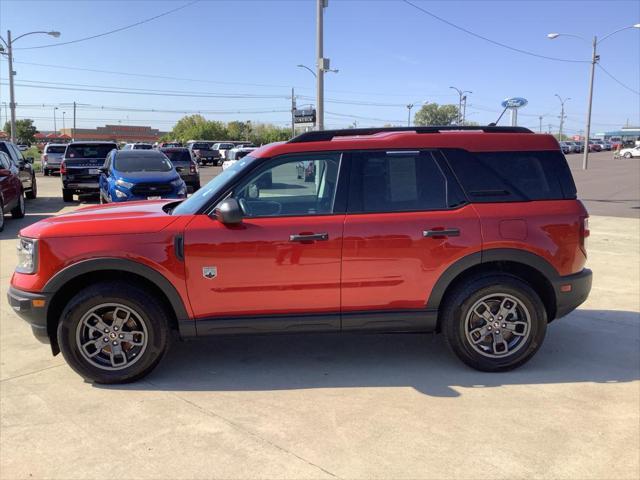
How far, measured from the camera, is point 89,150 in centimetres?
1766

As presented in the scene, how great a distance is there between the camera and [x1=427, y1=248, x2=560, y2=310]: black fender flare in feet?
13.8

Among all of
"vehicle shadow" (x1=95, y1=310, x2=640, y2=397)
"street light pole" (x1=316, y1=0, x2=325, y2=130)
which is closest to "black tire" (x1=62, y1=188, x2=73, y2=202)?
"street light pole" (x1=316, y1=0, x2=325, y2=130)

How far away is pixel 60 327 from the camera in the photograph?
4008mm

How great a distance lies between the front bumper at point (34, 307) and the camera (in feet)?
13.0

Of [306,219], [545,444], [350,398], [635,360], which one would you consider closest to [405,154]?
[306,219]

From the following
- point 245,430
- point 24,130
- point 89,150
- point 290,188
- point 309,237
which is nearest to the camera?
point 245,430

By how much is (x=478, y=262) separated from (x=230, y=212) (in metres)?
1.91

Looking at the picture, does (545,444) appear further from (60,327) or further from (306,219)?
(60,327)

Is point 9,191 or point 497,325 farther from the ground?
point 9,191

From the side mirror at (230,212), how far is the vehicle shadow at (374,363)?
→ 1.03m

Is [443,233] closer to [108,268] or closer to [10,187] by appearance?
[108,268]

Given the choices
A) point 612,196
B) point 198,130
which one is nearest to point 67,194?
point 612,196

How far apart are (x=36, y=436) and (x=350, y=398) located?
2.03 meters

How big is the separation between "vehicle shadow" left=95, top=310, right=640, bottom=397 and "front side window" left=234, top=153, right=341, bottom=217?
114 centimetres
